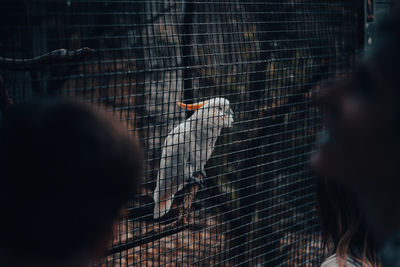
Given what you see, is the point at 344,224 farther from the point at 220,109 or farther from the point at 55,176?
the point at 220,109

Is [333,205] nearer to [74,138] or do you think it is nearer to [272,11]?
[74,138]

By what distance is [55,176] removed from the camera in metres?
0.43

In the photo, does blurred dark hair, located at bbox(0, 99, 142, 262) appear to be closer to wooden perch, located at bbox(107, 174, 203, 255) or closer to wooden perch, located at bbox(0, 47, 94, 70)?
wooden perch, located at bbox(0, 47, 94, 70)

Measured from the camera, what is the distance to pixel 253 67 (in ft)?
5.81

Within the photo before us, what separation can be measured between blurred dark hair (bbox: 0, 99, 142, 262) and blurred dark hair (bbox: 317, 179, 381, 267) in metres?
0.47

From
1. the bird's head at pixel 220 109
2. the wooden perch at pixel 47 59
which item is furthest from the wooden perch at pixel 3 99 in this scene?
the bird's head at pixel 220 109

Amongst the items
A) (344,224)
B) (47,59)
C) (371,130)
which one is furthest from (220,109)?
(371,130)

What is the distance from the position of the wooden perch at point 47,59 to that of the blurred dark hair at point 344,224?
2.46 ft

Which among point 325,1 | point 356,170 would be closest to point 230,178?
point 325,1

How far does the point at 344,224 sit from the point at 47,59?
0.89 m

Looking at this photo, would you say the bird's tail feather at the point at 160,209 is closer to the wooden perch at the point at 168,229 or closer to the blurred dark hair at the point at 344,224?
the wooden perch at the point at 168,229

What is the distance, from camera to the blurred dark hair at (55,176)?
431 millimetres

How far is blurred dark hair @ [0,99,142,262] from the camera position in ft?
1.41

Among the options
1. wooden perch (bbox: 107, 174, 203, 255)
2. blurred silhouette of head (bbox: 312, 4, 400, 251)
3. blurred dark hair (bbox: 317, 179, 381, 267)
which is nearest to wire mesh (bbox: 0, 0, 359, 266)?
wooden perch (bbox: 107, 174, 203, 255)
